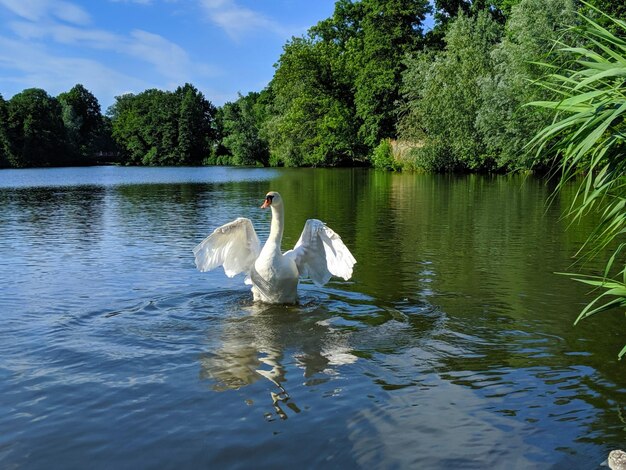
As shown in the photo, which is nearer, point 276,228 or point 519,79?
point 276,228

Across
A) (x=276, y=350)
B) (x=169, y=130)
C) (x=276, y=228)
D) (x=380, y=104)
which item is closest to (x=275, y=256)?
(x=276, y=228)

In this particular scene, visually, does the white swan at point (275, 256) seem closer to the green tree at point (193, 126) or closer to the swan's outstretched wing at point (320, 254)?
the swan's outstretched wing at point (320, 254)

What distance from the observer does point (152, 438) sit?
5293 mm

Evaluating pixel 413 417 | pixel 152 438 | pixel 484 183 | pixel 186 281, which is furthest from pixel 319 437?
pixel 484 183

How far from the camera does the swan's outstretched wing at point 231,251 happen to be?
1041 centimetres

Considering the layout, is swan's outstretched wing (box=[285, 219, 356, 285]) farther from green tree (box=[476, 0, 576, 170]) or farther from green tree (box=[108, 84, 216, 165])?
green tree (box=[108, 84, 216, 165])

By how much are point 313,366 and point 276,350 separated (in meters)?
0.77

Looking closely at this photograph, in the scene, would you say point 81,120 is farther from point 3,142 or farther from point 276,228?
point 276,228

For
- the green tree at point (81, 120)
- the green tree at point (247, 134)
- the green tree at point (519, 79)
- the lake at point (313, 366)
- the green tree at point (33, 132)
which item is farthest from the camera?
the green tree at point (81, 120)

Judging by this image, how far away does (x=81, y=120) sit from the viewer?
124938 millimetres

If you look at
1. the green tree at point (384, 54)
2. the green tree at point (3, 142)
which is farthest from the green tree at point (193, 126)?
the green tree at point (384, 54)

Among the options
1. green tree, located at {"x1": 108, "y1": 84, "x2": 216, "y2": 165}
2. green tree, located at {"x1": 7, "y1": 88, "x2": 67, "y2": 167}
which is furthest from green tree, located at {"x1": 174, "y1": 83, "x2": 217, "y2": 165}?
green tree, located at {"x1": 7, "y1": 88, "x2": 67, "y2": 167}

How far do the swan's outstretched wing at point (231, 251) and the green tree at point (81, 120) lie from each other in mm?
115001

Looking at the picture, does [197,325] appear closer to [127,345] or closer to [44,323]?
[127,345]
